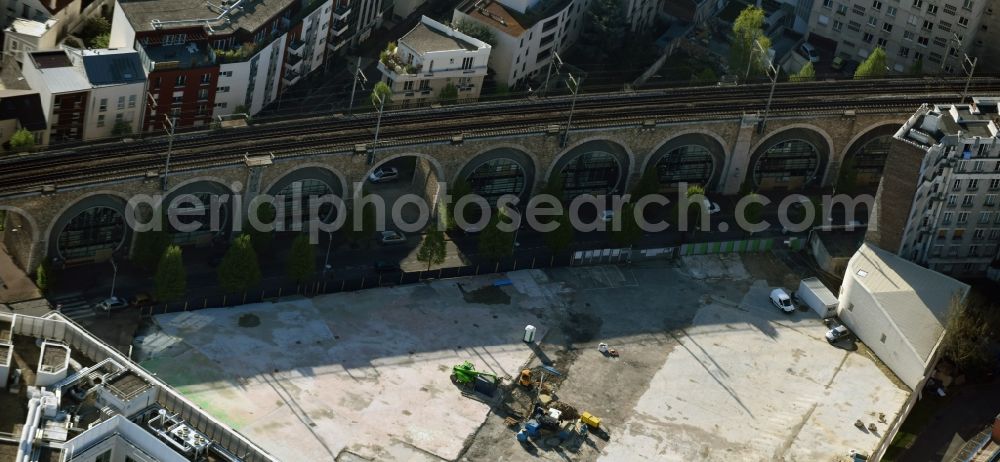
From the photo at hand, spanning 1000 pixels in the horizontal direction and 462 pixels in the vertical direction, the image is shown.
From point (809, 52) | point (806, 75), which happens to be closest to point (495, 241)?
point (806, 75)

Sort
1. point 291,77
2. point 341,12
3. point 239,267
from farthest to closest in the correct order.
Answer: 1. point 341,12
2. point 291,77
3. point 239,267

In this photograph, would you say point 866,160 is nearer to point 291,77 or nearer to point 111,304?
point 291,77

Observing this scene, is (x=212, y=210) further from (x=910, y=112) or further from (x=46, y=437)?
(x=910, y=112)

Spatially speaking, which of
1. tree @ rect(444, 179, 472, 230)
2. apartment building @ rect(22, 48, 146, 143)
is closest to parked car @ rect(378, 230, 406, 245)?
tree @ rect(444, 179, 472, 230)

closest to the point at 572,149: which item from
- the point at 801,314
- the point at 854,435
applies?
the point at 801,314

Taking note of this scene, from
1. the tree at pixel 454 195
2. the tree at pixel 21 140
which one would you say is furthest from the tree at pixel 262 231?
the tree at pixel 21 140

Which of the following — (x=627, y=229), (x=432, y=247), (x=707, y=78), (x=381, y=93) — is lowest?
(x=432, y=247)
